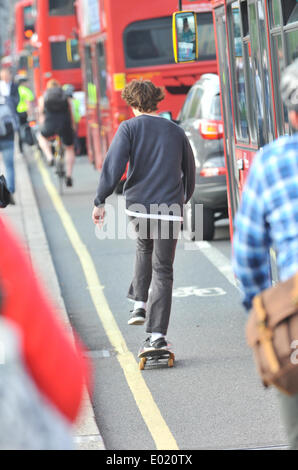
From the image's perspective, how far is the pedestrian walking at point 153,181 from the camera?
6535 mm

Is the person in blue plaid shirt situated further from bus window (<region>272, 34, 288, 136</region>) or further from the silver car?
the silver car

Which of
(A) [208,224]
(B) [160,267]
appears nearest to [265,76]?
(B) [160,267]

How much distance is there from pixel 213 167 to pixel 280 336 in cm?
811

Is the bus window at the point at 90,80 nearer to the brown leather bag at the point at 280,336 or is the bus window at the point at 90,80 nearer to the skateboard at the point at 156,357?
the skateboard at the point at 156,357

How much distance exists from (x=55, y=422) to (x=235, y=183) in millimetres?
5619

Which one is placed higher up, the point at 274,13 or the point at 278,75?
the point at 274,13

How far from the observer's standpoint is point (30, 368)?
2082mm

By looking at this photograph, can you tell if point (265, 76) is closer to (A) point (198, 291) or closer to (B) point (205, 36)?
(A) point (198, 291)

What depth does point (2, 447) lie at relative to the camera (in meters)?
2.15

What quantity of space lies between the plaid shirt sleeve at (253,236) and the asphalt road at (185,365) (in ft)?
5.96

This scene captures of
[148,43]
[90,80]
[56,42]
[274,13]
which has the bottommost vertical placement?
[274,13]

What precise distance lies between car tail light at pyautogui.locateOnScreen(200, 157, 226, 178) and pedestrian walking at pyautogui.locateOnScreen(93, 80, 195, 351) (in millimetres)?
4289

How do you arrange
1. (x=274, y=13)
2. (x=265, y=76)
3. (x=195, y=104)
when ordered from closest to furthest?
1. (x=274, y=13)
2. (x=265, y=76)
3. (x=195, y=104)
